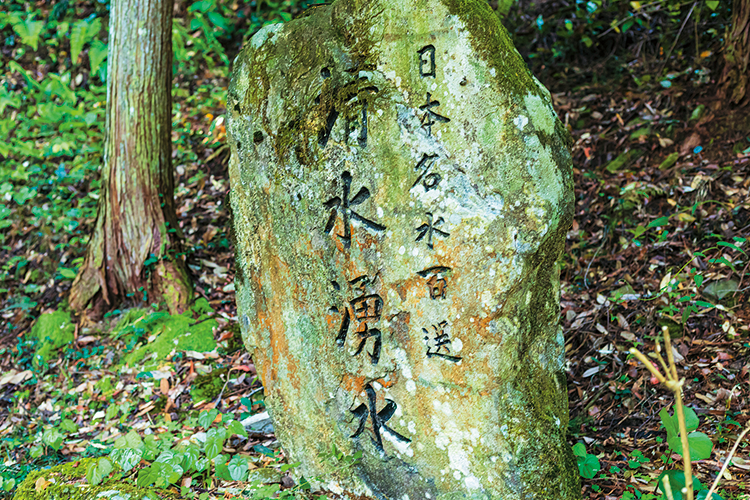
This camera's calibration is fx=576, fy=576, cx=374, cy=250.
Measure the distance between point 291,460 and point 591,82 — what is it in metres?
4.52

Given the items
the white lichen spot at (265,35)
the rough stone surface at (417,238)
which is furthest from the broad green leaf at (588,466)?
the white lichen spot at (265,35)

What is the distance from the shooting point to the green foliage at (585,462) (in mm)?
2787

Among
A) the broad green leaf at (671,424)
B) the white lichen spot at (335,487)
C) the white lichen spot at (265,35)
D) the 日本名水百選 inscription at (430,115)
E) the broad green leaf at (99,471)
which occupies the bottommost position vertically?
the white lichen spot at (335,487)

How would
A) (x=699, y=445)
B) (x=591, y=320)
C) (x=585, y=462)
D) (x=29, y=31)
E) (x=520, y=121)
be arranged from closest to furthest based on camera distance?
(x=699, y=445)
(x=520, y=121)
(x=585, y=462)
(x=591, y=320)
(x=29, y=31)

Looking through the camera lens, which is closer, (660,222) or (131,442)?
(131,442)

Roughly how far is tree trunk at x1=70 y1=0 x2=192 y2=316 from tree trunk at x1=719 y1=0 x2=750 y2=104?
4344 mm

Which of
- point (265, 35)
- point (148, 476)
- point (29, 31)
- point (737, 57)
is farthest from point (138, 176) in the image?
point (737, 57)

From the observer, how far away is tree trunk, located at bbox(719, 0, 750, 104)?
4273 millimetres

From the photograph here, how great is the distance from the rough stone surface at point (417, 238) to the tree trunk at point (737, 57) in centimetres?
278

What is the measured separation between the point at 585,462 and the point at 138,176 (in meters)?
3.82

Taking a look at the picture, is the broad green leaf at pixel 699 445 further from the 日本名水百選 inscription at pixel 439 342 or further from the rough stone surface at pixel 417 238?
the 日本名水百選 inscription at pixel 439 342

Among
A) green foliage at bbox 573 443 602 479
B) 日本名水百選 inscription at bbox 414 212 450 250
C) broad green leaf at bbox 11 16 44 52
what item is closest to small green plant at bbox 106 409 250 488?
日本名水百選 inscription at bbox 414 212 450 250

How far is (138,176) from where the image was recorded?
4.64m

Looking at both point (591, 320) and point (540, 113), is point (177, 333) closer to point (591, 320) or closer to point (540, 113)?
Answer: point (591, 320)
